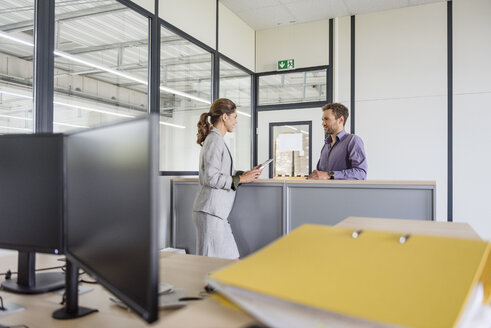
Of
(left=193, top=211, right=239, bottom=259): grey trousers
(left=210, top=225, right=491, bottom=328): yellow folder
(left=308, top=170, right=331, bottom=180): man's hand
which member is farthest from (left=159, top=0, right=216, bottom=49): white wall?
(left=210, top=225, right=491, bottom=328): yellow folder

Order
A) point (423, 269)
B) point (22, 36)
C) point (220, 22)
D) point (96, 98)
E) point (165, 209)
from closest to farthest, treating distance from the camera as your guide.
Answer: point (423, 269)
point (22, 36)
point (96, 98)
point (165, 209)
point (220, 22)

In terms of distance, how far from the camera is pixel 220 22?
16.0ft

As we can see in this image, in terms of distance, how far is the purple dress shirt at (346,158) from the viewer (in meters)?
2.99

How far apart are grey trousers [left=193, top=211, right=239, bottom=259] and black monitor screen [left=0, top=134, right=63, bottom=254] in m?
1.36

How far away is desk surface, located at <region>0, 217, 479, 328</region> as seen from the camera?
48cm

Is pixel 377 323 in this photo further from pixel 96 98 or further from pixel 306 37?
pixel 306 37

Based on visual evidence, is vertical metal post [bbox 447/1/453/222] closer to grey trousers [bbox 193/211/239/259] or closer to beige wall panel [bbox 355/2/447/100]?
beige wall panel [bbox 355/2/447/100]

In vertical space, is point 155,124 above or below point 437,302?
above

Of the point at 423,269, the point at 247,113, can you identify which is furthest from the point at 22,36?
the point at 247,113

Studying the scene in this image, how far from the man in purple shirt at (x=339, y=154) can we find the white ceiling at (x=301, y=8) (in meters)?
2.39

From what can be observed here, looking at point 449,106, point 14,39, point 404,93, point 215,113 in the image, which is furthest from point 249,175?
point 449,106

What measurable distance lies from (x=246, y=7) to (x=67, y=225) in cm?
469

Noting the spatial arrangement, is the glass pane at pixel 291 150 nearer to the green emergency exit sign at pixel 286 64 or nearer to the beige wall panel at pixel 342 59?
the beige wall panel at pixel 342 59

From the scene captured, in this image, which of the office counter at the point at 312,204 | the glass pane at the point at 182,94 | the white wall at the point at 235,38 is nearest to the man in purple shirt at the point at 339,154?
the office counter at the point at 312,204
